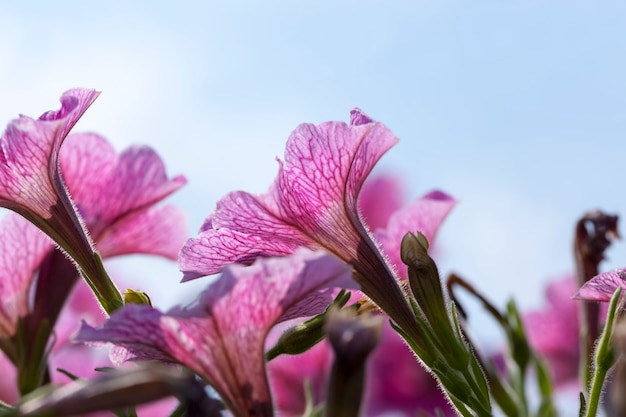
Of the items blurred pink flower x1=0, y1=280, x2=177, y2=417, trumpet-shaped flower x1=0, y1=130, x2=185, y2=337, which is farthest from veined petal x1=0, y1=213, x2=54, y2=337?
blurred pink flower x1=0, y1=280, x2=177, y2=417

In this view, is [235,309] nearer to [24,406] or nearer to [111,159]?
[24,406]

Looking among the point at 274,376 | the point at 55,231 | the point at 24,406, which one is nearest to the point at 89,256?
the point at 55,231

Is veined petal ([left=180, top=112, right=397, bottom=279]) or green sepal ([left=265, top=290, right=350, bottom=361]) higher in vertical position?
veined petal ([left=180, top=112, right=397, bottom=279])

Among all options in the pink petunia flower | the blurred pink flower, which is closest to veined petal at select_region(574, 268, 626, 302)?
the blurred pink flower

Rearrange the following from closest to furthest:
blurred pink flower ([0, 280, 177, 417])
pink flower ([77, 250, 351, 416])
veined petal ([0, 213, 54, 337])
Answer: pink flower ([77, 250, 351, 416])
veined petal ([0, 213, 54, 337])
blurred pink flower ([0, 280, 177, 417])

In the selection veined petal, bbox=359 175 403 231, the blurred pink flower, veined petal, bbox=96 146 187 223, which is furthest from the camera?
veined petal, bbox=359 175 403 231

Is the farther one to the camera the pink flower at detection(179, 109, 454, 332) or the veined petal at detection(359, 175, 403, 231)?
the veined petal at detection(359, 175, 403, 231)

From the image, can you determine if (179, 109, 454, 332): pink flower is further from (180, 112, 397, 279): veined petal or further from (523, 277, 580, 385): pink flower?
(523, 277, 580, 385): pink flower

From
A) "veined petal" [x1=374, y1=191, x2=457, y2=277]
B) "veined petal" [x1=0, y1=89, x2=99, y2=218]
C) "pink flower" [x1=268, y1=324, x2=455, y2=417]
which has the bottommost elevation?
"pink flower" [x1=268, y1=324, x2=455, y2=417]
